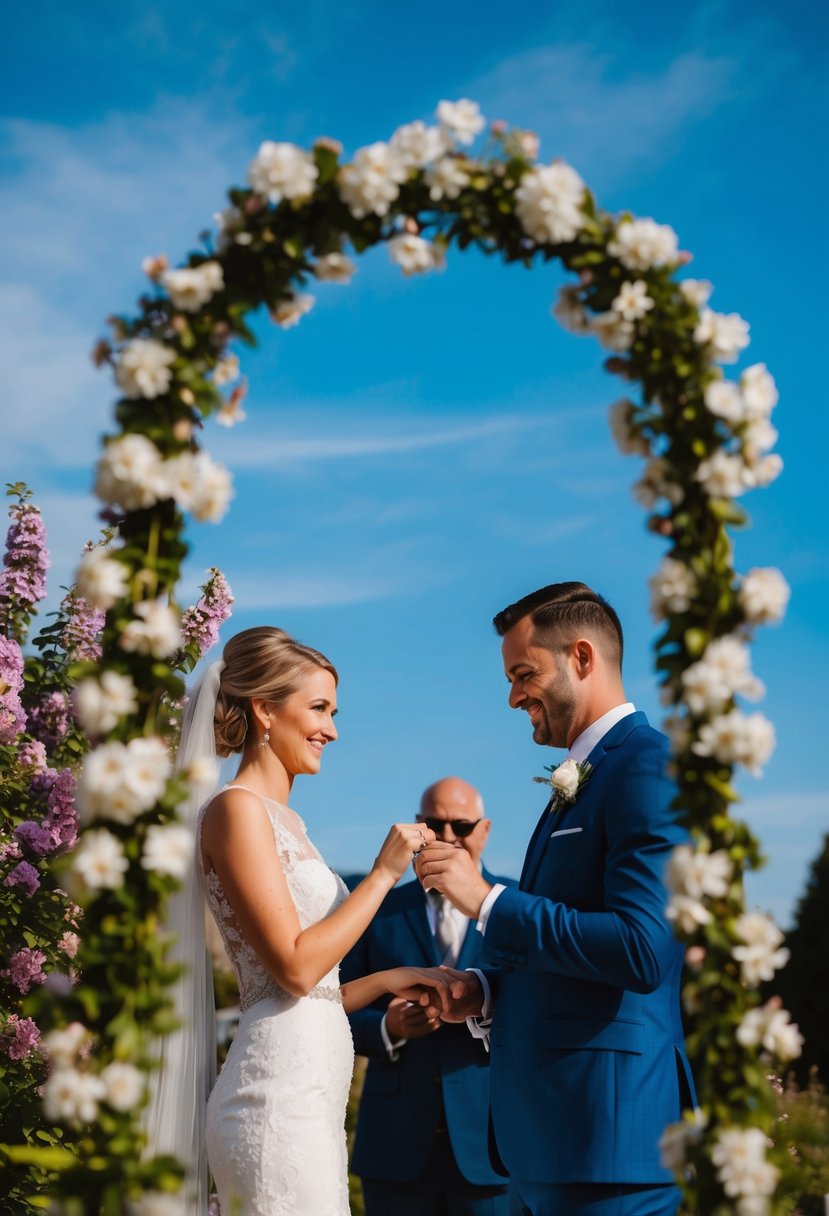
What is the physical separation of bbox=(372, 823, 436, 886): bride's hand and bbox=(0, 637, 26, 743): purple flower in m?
2.59

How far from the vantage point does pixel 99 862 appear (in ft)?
8.17

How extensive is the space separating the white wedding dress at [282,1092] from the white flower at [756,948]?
170 cm

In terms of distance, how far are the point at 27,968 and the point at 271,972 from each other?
2.18 m

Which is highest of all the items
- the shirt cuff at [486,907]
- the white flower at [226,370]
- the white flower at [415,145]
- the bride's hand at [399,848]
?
the white flower at [415,145]

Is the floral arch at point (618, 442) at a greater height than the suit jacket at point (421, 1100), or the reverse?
the floral arch at point (618, 442)

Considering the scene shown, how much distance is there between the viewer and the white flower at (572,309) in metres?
2.91

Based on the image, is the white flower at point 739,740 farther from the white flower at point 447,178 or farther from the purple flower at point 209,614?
the purple flower at point 209,614

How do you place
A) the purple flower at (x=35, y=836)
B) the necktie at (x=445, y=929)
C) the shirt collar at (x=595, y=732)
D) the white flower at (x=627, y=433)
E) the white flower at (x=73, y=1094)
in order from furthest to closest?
the necktie at (x=445, y=929) < the purple flower at (x=35, y=836) < the shirt collar at (x=595, y=732) < the white flower at (x=627, y=433) < the white flower at (x=73, y=1094)

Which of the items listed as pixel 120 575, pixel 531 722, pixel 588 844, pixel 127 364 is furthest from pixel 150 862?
pixel 531 722

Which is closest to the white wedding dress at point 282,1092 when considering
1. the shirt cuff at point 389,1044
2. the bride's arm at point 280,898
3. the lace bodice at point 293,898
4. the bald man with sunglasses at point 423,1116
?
the lace bodice at point 293,898

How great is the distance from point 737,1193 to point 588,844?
150 cm

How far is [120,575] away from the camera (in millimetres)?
2621

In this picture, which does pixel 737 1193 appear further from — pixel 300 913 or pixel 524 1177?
pixel 300 913

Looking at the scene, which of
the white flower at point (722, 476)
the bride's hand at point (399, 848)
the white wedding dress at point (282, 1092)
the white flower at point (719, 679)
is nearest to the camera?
the white flower at point (719, 679)
